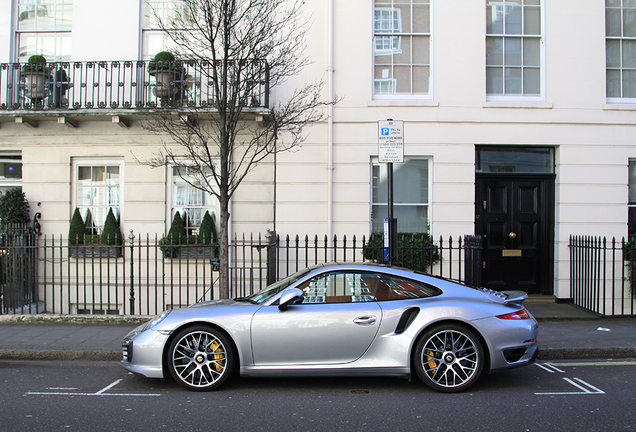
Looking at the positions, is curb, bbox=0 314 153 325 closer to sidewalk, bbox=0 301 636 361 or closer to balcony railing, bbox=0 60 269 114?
sidewalk, bbox=0 301 636 361

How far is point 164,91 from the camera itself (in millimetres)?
9906

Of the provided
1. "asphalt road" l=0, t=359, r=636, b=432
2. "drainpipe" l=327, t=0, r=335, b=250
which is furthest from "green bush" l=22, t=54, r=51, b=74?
"asphalt road" l=0, t=359, r=636, b=432

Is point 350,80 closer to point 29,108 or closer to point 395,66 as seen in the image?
point 395,66

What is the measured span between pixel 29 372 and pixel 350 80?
7710mm

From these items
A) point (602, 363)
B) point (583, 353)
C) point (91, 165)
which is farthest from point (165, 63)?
point (602, 363)

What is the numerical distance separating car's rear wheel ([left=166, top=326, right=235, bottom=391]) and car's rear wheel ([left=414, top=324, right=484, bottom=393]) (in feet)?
6.46

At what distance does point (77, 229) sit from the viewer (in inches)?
414

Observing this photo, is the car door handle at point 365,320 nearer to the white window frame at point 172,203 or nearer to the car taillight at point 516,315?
the car taillight at point 516,315

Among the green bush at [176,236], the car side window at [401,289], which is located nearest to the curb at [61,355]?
the car side window at [401,289]

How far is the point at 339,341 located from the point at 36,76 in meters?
8.75

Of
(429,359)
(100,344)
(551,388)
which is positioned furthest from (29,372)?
(551,388)

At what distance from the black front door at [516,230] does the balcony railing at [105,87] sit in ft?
16.8

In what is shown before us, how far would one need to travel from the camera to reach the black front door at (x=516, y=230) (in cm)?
1044

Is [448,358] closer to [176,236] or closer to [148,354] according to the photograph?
[148,354]
